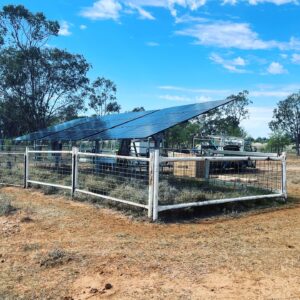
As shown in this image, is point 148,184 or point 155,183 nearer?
point 155,183

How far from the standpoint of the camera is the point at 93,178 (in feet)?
33.4

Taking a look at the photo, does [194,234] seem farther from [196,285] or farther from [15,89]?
[15,89]

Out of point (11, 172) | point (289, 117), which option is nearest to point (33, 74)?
point (11, 172)

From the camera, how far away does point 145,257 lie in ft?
16.8

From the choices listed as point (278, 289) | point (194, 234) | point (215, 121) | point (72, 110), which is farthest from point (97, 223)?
point (215, 121)

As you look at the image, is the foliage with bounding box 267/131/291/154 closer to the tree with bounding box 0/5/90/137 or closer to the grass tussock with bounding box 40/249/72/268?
the tree with bounding box 0/5/90/137

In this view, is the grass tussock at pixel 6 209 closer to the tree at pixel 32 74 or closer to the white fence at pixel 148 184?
the white fence at pixel 148 184

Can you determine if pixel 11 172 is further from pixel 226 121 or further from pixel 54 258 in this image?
pixel 226 121

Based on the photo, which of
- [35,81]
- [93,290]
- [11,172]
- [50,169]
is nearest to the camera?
[93,290]

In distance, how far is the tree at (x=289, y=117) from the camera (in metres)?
58.7

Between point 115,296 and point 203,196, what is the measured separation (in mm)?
4747

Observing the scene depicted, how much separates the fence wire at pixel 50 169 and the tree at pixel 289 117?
50049 millimetres

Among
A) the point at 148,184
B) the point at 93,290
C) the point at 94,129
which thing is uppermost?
the point at 94,129

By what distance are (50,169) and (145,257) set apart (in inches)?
342
